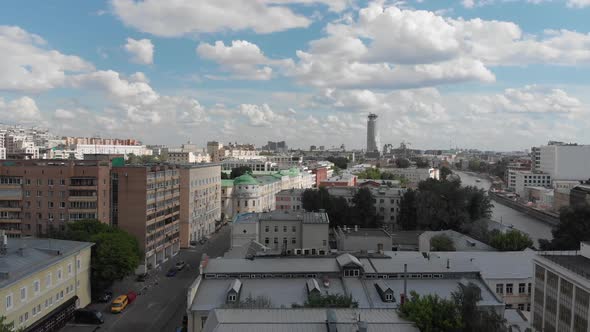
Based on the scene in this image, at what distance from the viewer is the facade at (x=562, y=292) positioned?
53.4 feet

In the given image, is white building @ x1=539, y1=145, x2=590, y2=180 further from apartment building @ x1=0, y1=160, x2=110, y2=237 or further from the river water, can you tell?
apartment building @ x1=0, y1=160, x2=110, y2=237

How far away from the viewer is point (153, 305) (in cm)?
2361

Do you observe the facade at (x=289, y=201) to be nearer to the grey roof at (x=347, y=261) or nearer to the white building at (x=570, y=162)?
the grey roof at (x=347, y=261)

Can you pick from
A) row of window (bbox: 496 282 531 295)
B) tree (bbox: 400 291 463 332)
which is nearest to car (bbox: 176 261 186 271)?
row of window (bbox: 496 282 531 295)

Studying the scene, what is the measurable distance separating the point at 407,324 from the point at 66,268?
15.9 metres

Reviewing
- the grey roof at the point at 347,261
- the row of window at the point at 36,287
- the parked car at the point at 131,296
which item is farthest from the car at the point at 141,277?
the grey roof at the point at 347,261

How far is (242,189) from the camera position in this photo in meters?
52.8

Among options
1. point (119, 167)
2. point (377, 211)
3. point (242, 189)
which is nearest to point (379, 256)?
point (119, 167)

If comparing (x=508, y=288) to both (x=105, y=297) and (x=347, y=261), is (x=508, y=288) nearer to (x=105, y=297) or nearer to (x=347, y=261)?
(x=347, y=261)

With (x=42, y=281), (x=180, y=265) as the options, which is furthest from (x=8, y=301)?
(x=180, y=265)

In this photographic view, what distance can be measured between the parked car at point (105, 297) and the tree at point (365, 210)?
2362 centimetres

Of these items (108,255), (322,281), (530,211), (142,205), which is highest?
(142,205)

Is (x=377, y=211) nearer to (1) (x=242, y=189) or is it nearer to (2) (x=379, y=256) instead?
(1) (x=242, y=189)

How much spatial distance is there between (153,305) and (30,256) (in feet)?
21.0
